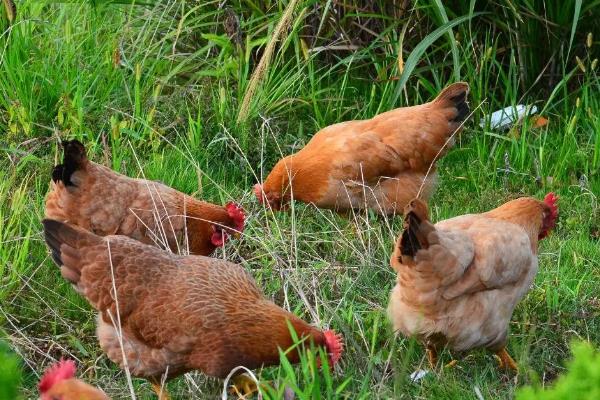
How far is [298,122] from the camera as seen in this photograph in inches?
251

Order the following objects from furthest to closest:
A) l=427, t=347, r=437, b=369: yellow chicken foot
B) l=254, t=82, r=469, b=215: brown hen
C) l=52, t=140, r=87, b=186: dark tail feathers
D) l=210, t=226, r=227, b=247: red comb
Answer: l=254, t=82, r=469, b=215: brown hen < l=210, t=226, r=227, b=247: red comb < l=52, t=140, r=87, b=186: dark tail feathers < l=427, t=347, r=437, b=369: yellow chicken foot

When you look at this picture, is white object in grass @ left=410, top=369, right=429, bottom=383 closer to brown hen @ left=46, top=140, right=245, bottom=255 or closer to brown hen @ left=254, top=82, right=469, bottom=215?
brown hen @ left=46, top=140, right=245, bottom=255

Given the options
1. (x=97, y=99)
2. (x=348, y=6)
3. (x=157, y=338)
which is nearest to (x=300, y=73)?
(x=348, y=6)

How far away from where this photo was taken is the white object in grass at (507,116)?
6.21 meters

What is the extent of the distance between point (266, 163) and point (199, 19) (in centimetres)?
106

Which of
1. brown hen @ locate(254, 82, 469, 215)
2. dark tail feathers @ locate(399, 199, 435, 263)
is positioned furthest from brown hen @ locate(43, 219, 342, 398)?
brown hen @ locate(254, 82, 469, 215)

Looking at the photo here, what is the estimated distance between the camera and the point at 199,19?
646 centimetres

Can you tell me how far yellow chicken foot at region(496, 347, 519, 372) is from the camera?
4.41 meters

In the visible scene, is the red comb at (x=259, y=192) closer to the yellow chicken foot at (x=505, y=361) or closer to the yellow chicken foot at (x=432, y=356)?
the yellow chicken foot at (x=432, y=356)

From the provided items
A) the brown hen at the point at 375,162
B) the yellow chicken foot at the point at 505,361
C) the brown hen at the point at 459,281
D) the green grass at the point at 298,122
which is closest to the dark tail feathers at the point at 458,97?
the brown hen at the point at 375,162

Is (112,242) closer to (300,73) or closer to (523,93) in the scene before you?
(300,73)

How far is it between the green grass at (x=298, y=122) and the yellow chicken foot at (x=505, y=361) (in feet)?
0.20

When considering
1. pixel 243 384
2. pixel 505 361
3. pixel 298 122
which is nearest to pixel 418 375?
pixel 505 361

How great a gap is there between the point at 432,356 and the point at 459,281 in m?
0.45
